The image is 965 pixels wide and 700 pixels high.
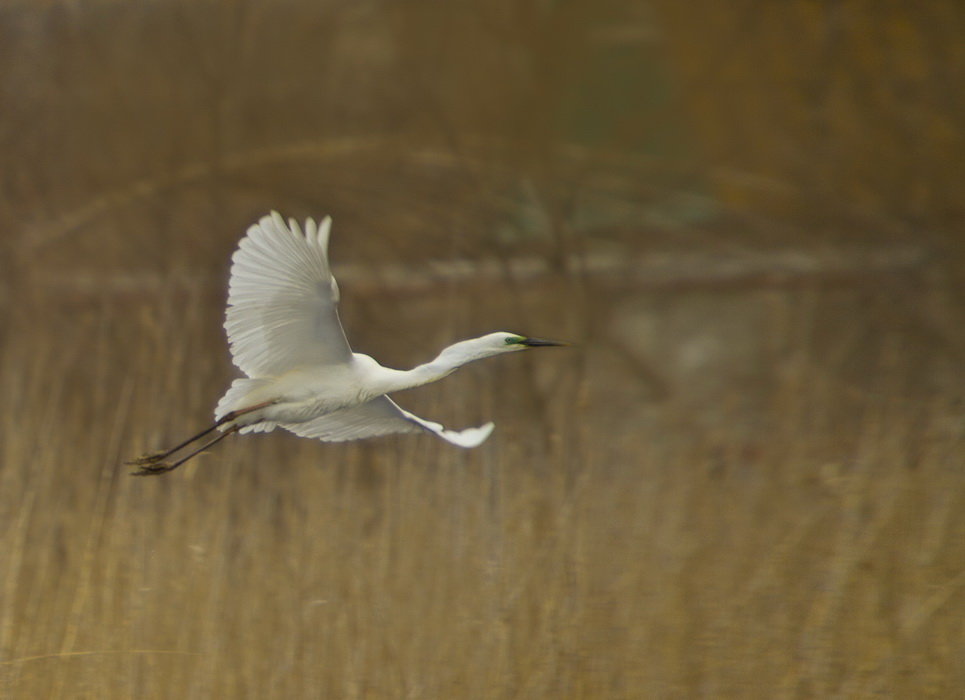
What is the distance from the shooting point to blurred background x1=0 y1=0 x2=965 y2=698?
3.06 meters

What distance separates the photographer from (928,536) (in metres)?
3.18

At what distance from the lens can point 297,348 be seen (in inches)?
84.4

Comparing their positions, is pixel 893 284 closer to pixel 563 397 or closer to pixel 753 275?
pixel 753 275

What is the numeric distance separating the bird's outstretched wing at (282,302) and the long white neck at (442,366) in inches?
4.5

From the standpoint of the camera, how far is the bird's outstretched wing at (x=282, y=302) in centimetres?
197

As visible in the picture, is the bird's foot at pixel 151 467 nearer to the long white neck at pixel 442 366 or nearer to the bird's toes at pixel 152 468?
the bird's toes at pixel 152 468

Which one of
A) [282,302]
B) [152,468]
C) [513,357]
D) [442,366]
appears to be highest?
[513,357]

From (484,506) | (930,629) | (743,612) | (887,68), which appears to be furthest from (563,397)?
(887,68)

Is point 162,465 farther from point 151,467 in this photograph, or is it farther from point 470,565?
point 470,565

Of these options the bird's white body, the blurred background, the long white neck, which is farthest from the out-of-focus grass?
the long white neck

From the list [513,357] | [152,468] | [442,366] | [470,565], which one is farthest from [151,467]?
[513,357]

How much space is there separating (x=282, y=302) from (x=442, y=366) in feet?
0.92

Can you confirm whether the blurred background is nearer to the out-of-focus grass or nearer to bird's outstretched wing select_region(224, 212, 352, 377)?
the out-of-focus grass

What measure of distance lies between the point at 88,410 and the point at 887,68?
8.83 feet
